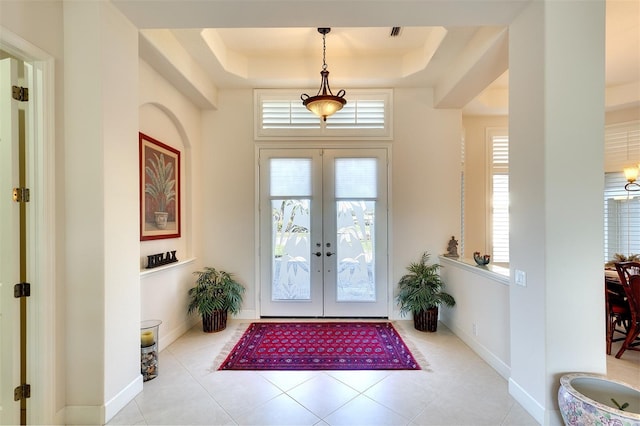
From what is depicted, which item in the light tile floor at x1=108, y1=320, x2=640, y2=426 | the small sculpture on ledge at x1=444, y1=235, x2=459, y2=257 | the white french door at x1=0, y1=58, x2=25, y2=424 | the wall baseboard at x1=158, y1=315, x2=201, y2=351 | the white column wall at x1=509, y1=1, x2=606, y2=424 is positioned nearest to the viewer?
the white french door at x1=0, y1=58, x2=25, y2=424

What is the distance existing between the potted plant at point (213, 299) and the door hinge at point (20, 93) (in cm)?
254

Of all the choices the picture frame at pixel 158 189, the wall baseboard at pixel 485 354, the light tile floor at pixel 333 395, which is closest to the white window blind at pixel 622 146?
the light tile floor at pixel 333 395

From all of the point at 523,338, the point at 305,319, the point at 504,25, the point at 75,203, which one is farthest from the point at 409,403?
the point at 504,25

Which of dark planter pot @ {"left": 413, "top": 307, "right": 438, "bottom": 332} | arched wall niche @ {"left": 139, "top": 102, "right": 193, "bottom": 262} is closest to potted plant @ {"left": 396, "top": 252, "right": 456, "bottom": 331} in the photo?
dark planter pot @ {"left": 413, "top": 307, "right": 438, "bottom": 332}

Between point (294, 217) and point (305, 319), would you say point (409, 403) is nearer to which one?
point (305, 319)

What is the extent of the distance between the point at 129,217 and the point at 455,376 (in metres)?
3.22

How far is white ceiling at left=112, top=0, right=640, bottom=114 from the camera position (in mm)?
2291

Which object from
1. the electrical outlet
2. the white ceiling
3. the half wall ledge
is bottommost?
the half wall ledge

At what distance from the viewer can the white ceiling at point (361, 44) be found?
2.29 m

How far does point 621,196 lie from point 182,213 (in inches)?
264

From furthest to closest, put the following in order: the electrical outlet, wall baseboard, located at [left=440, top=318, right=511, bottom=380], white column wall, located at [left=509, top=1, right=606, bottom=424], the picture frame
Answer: the picture frame, wall baseboard, located at [left=440, top=318, right=511, bottom=380], the electrical outlet, white column wall, located at [left=509, top=1, right=606, bottom=424]

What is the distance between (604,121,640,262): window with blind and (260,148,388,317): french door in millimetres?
3650

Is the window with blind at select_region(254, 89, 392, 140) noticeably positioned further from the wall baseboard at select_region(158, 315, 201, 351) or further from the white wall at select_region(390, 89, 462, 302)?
the wall baseboard at select_region(158, 315, 201, 351)

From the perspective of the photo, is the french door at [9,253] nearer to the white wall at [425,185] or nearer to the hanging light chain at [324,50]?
the hanging light chain at [324,50]
